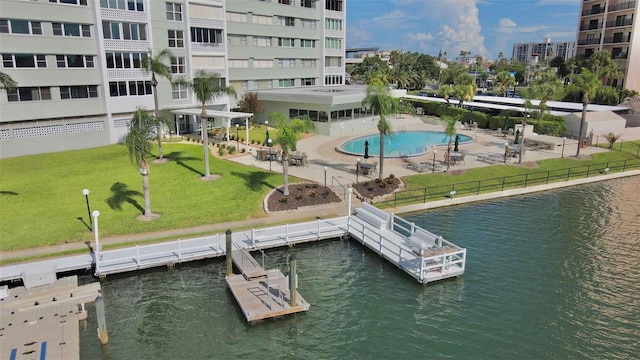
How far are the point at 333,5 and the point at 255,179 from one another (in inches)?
1924

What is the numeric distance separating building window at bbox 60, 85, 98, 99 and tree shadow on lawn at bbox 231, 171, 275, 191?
19889mm

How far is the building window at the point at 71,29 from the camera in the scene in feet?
134

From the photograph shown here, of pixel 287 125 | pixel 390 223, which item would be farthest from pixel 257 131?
pixel 390 223

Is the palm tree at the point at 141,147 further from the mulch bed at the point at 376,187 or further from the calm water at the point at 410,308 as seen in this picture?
the mulch bed at the point at 376,187

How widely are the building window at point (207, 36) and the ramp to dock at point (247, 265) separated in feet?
122

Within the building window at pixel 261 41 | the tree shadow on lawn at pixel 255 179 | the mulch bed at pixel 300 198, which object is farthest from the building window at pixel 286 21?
the mulch bed at pixel 300 198

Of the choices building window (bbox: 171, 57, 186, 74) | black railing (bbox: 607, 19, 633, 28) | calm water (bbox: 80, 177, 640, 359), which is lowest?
calm water (bbox: 80, 177, 640, 359)

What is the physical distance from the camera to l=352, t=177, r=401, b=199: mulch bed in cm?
3052

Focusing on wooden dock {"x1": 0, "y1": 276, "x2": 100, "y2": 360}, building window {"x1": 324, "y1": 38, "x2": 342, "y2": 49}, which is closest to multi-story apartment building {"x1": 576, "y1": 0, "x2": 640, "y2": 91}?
building window {"x1": 324, "y1": 38, "x2": 342, "y2": 49}

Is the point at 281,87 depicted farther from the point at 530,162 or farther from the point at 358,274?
the point at 358,274

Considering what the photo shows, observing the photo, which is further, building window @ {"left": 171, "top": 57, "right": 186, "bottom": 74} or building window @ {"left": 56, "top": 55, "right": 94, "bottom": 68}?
building window @ {"left": 171, "top": 57, "right": 186, "bottom": 74}

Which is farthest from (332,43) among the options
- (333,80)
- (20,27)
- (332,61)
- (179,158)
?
(20,27)

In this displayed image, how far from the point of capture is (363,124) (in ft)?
188

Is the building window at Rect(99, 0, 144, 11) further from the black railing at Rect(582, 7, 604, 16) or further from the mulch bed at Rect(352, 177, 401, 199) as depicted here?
the black railing at Rect(582, 7, 604, 16)
